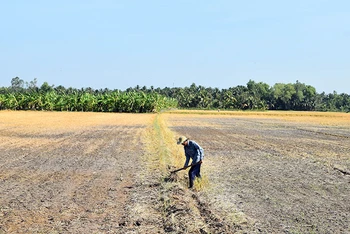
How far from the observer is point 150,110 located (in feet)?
289

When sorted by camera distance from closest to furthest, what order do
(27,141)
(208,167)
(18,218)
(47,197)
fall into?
(18,218) → (47,197) → (208,167) → (27,141)

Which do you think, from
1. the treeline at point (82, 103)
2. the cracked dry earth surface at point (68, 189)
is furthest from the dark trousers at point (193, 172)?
the treeline at point (82, 103)

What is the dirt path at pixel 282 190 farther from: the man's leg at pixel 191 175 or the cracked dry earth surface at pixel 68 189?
the cracked dry earth surface at pixel 68 189

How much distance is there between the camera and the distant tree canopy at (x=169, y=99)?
285ft

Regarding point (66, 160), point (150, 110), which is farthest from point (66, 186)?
point (150, 110)

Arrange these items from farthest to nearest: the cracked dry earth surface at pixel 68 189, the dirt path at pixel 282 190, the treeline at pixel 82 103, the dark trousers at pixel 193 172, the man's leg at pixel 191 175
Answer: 1. the treeline at pixel 82 103
2. the man's leg at pixel 191 175
3. the dark trousers at pixel 193 172
4. the dirt path at pixel 282 190
5. the cracked dry earth surface at pixel 68 189

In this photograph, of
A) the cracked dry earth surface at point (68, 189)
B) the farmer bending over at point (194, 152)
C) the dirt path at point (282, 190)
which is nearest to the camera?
the cracked dry earth surface at point (68, 189)

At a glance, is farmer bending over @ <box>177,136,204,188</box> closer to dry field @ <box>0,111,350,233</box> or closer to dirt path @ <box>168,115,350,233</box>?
dry field @ <box>0,111,350,233</box>

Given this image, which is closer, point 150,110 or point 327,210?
point 327,210

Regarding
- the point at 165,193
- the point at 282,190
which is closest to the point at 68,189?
the point at 165,193

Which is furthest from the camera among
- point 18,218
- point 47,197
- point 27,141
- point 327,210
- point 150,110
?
point 150,110

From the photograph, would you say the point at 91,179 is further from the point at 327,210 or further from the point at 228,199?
the point at 327,210

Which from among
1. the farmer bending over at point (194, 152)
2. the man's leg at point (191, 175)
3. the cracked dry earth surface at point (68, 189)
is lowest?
the cracked dry earth surface at point (68, 189)

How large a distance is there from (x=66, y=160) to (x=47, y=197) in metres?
6.97
